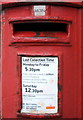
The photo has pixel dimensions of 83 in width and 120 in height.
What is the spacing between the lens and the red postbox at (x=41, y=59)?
292 cm

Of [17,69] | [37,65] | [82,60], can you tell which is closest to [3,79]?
[17,69]

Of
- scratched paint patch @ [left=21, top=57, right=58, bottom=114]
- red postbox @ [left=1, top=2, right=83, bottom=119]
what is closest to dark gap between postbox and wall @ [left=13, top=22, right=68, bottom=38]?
red postbox @ [left=1, top=2, right=83, bottom=119]

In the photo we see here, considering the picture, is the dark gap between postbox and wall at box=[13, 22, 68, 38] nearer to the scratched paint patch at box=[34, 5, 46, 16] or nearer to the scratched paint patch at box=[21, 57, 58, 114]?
the scratched paint patch at box=[34, 5, 46, 16]

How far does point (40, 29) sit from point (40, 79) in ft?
1.76

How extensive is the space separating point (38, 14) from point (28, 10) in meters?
0.11

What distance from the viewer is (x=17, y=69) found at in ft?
9.77

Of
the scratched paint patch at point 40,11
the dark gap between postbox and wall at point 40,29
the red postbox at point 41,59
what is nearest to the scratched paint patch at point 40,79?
the red postbox at point 41,59

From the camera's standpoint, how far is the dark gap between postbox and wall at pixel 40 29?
116 inches

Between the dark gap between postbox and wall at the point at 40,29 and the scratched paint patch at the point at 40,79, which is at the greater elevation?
the dark gap between postbox and wall at the point at 40,29

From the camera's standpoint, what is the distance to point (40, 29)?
3.04m

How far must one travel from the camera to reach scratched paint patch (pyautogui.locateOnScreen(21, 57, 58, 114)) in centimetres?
296

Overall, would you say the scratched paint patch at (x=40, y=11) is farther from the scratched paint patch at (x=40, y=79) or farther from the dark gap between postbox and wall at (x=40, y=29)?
the scratched paint patch at (x=40, y=79)

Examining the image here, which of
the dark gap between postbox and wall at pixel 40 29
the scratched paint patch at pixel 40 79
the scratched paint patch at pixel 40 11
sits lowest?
the scratched paint patch at pixel 40 79

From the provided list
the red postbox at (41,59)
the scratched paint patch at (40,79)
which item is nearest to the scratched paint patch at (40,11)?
the red postbox at (41,59)
